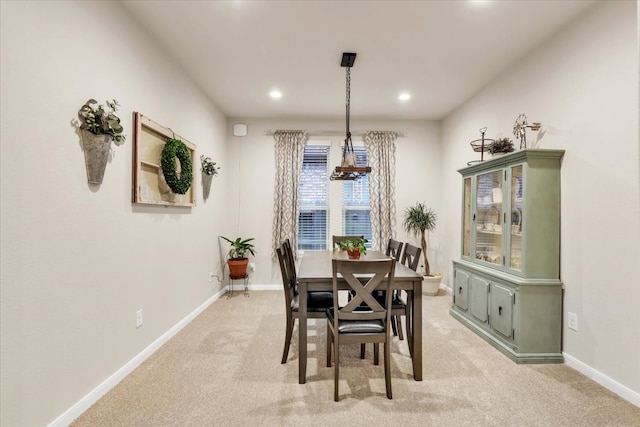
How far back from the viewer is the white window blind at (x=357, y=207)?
5.49 m

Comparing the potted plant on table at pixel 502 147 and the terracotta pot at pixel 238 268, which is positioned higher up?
the potted plant on table at pixel 502 147

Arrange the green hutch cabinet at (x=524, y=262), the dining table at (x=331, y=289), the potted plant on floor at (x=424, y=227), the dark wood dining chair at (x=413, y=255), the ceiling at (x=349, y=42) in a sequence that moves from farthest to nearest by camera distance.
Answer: the potted plant on floor at (x=424, y=227), the dark wood dining chair at (x=413, y=255), the green hutch cabinet at (x=524, y=262), the ceiling at (x=349, y=42), the dining table at (x=331, y=289)

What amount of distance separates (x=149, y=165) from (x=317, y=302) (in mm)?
1890

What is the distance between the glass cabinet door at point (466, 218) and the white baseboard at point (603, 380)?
1400mm

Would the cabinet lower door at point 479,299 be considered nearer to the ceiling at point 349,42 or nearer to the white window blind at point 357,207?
the white window blind at point 357,207

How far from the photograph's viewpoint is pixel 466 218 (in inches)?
154

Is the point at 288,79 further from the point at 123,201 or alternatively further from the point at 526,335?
the point at 526,335

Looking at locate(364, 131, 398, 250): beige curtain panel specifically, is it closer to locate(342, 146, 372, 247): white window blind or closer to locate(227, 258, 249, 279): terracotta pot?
locate(342, 146, 372, 247): white window blind

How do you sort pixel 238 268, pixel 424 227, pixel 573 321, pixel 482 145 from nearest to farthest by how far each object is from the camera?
pixel 573 321, pixel 482 145, pixel 238 268, pixel 424 227

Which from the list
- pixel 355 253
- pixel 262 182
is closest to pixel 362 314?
pixel 355 253

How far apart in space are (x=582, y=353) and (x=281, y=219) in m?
3.95

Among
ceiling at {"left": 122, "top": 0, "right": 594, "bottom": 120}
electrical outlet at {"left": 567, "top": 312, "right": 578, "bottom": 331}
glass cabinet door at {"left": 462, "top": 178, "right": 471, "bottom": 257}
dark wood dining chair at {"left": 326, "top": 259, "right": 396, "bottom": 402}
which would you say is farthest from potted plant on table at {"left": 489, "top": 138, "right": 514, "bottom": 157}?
dark wood dining chair at {"left": 326, "top": 259, "right": 396, "bottom": 402}

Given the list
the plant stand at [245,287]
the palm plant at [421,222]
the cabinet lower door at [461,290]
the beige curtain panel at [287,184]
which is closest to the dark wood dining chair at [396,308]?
the cabinet lower door at [461,290]

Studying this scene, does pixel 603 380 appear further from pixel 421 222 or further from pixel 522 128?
pixel 421 222
